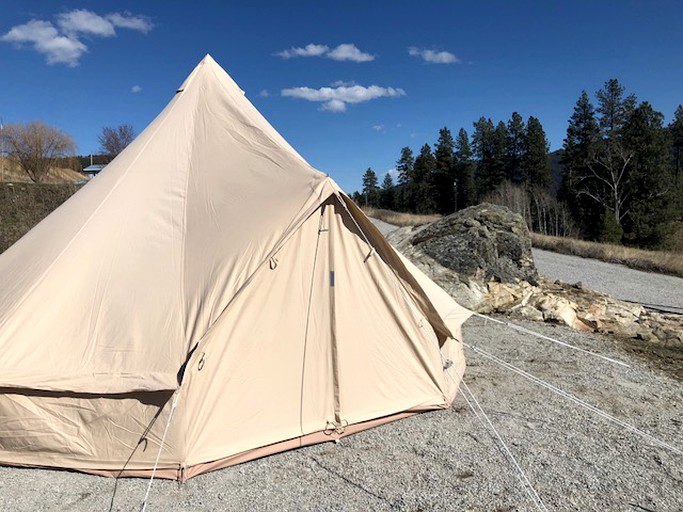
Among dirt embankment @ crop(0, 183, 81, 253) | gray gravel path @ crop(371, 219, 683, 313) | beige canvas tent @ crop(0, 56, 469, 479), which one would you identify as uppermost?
dirt embankment @ crop(0, 183, 81, 253)

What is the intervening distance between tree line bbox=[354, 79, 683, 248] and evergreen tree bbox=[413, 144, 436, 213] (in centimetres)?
16

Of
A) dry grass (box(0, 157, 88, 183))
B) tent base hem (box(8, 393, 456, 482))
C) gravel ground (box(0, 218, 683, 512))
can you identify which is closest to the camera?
gravel ground (box(0, 218, 683, 512))

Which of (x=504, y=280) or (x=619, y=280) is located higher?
(x=504, y=280)

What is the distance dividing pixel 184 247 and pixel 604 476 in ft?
12.5

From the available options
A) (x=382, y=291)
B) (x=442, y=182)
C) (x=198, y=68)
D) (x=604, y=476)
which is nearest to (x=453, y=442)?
(x=604, y=476)

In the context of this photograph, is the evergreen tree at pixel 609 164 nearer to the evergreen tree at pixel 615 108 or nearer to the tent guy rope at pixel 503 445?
the evergreen tree at pixel 615 108

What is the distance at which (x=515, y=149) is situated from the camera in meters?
55.3

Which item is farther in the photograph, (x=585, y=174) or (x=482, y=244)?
(x=585, y=174)

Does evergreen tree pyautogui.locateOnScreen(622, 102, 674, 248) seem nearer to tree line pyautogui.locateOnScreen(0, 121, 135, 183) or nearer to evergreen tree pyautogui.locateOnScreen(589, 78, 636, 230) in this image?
evergreen tree pyautogui.locateOnScreen(589, 78, 636, 230)

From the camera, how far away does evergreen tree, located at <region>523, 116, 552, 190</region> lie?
166 ft

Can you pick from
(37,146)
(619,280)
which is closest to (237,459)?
(619,280)

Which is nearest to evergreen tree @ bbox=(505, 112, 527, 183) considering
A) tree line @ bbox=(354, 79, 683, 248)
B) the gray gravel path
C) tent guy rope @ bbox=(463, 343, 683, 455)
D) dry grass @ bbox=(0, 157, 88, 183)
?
tree line @ bbox=(354, 79, 683, 248)

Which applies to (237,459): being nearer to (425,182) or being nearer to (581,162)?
(581,162)

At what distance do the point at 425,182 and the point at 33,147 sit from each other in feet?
146
